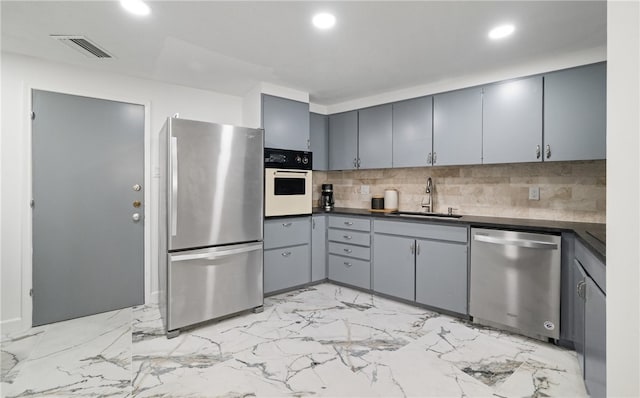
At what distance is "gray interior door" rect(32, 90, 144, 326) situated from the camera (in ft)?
9.23

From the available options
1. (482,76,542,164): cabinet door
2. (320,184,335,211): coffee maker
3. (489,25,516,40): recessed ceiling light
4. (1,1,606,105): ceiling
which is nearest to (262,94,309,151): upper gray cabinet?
(1,1,606,105): ceiling

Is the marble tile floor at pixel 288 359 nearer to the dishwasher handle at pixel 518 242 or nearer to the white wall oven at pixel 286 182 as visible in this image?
the dishwasher handle at pixel 518 242

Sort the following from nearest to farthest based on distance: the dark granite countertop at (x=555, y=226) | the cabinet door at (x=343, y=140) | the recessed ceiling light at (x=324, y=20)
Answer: the dark granite countertop at (x=555, y=226), the recessed ceiling light at (x=324, y=20), the cabinet door at (x=343, y=140)

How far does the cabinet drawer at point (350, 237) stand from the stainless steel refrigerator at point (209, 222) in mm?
1115

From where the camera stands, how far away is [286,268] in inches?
142

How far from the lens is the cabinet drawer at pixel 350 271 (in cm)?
362

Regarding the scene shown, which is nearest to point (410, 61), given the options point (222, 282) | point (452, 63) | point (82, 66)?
point (452, 63)

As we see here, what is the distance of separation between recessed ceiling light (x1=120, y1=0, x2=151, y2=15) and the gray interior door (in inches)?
54.9

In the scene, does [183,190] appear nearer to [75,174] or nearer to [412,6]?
[75,174]


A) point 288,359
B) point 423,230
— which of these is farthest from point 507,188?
point 288,359

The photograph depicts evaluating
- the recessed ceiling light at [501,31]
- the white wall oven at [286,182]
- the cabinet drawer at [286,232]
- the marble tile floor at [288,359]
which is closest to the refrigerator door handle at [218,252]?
the cabinet drawer at [286,232]

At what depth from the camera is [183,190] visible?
2.59m

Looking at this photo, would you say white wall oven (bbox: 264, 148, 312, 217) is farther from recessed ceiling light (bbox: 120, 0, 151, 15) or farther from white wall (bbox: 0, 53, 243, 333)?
white wall (bbox: 0, 53, 243, 333)
